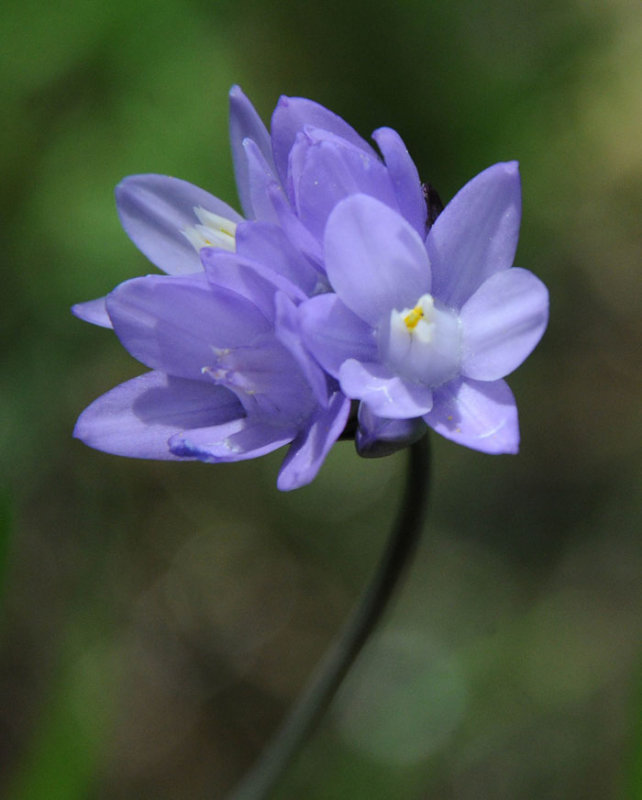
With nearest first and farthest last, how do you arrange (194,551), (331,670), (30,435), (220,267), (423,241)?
(220,267) < (423,241) < (331,670) < (30,435) < (194,551)

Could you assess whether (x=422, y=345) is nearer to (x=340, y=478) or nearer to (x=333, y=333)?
Answer: (x=333, y=333)

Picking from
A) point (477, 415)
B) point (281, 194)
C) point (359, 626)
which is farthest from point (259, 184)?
point (359, 626)

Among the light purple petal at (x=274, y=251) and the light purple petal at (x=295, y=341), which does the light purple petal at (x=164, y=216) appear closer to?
the light purple petal at (x=274, y=251)

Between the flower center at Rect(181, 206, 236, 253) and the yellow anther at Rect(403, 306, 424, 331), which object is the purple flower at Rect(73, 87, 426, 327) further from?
the yellow anther at Rect(403, 306, 424, 331)

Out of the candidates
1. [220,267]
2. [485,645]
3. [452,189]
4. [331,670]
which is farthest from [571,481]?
[220,267]

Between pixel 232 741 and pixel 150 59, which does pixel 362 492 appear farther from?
pixel 150 59
